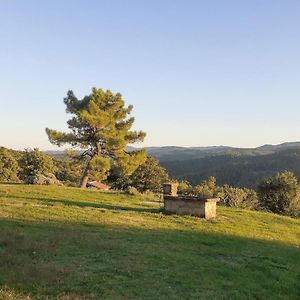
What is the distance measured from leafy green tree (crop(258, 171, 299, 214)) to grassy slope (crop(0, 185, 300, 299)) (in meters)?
27.9

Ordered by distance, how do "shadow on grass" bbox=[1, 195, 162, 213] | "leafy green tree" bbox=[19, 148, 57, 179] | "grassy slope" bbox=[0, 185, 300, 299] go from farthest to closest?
1. "leafy green tree" bbox=[19, 148, 57, 179]
2. "shadow on grass" bbox=[1, 195, 162, 213]
3. "grassy slope" bbox=[0, 185, 300, 299]

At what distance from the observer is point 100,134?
133 ft

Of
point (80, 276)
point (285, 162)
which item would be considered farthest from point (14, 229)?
point (285, 162)

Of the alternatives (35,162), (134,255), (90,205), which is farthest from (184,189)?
(134,255)

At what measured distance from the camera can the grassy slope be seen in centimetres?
927

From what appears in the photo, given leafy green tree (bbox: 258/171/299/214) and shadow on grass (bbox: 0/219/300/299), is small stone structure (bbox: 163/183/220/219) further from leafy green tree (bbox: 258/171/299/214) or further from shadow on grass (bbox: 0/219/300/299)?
leafy green tree (bbox: 258/171/299/214)

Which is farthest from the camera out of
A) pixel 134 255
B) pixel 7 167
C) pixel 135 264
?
pixel 7 167

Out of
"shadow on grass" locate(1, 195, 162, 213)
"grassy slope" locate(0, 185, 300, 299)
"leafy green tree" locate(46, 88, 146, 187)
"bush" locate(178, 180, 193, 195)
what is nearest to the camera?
"grassy slope" locate(0, 185, 300, 299)

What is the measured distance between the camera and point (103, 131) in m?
41.1

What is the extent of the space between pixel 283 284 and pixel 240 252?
3.33 m

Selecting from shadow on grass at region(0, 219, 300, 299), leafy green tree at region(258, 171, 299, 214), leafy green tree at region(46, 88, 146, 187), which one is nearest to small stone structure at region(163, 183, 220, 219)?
shadow on grass at region(0, 219, 300, 299)

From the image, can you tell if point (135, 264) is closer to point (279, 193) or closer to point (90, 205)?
point (90, 205)

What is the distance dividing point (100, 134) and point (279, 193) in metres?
23.6

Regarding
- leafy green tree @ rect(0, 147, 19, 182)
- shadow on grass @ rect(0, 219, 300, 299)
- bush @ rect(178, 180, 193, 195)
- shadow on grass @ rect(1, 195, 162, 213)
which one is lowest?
bush @ rect(178, 180, 193, 195)
